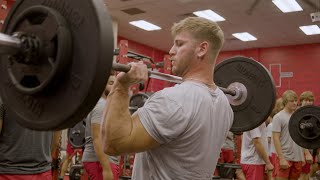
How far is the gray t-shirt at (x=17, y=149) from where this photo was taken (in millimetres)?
2301

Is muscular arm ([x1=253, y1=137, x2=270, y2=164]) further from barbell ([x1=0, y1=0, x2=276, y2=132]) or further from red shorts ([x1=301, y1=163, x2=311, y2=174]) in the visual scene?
barbell ([x1=0, y1=0, x2=276, y2=132])

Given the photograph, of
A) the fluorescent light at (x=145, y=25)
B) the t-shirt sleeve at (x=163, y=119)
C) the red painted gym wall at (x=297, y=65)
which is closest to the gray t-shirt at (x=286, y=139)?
the t-shirt sleeve at (x=163, y=119)

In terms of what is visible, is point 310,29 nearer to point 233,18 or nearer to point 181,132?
point 233,18

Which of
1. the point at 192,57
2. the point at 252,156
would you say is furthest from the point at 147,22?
the point at 192,57

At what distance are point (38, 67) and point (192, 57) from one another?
0.68 m

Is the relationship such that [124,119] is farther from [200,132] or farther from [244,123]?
[244,123]

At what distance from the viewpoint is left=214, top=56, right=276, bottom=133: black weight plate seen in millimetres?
2797

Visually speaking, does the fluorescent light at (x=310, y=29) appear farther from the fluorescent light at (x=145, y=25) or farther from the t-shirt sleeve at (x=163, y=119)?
the t-shirt sleeve at (x=163, y=119)

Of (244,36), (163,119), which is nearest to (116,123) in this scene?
(163,119)

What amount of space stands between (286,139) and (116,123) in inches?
156

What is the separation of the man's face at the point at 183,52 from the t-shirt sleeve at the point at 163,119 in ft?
0.73

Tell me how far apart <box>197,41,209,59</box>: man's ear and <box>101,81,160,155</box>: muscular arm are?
1.27 ft

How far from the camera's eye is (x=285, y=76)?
12.1m

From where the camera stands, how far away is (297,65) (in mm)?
12008
